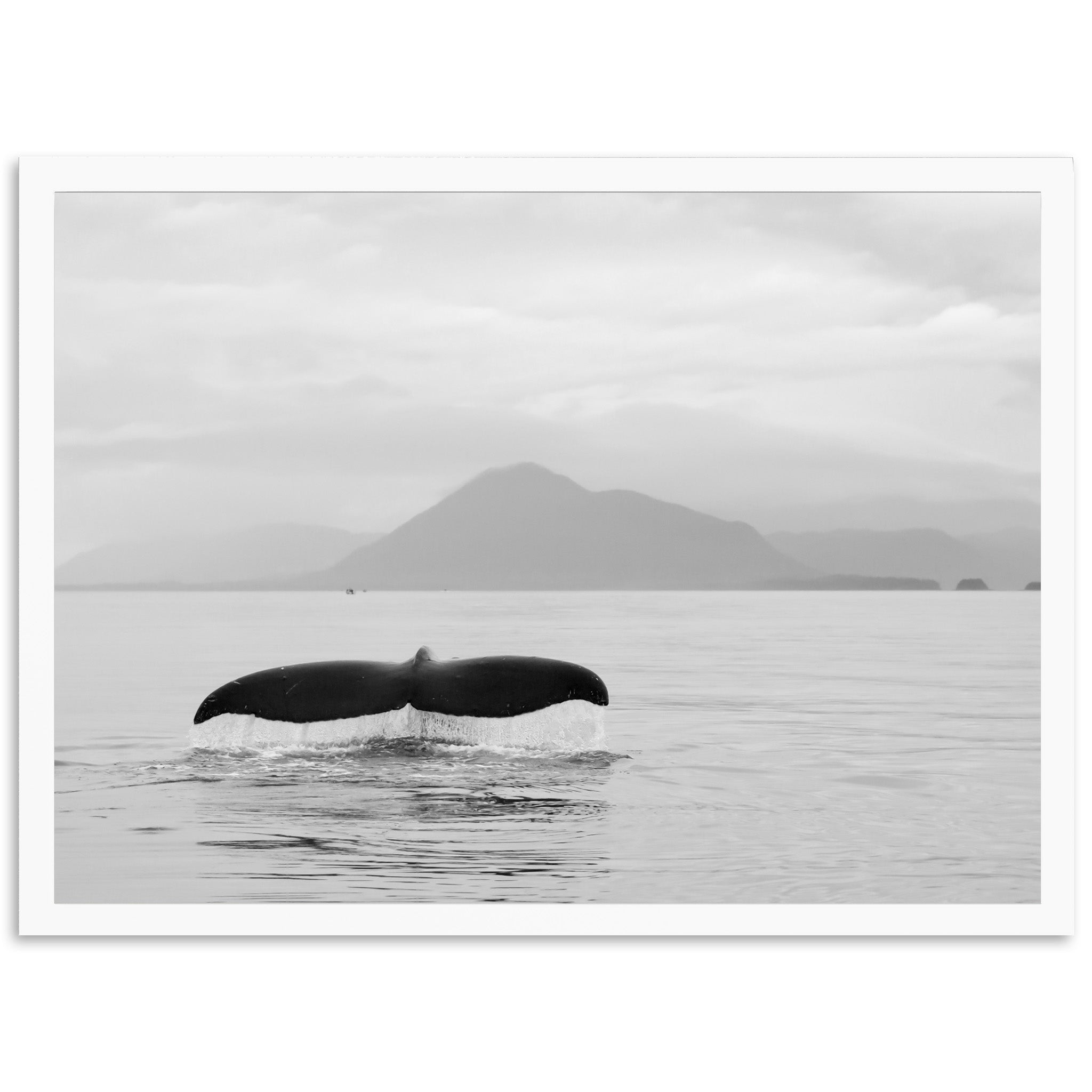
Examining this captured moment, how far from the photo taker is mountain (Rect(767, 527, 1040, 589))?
9.80 meters

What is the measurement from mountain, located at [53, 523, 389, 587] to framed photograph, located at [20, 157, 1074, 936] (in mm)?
42

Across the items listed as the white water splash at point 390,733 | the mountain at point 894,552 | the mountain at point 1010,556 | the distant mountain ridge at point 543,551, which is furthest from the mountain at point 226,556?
the mountain at point 1010,556

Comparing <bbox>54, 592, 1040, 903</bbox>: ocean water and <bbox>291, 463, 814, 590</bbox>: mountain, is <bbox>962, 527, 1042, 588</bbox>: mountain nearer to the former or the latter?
<bbox>54, 592, 1040, 903</bbox>: ocean water

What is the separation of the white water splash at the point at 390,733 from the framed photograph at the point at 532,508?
0.13ft

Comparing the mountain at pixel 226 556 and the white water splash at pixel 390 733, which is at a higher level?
the mountain at pixel 226 556

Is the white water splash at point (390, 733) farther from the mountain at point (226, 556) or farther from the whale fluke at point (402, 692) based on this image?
the mountain at point (226, 556)

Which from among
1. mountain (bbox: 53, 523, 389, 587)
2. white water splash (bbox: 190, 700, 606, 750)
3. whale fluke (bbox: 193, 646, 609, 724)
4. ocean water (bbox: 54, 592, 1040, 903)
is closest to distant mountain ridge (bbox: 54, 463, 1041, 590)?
mountain (bbox: 53, 523, 389, 587)

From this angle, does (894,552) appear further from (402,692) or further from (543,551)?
(402,692)

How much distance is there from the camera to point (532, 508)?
11914 mm

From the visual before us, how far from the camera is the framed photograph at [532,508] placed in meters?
8.00

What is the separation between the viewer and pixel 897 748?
10562mm

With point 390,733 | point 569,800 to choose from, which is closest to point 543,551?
point 390,733
